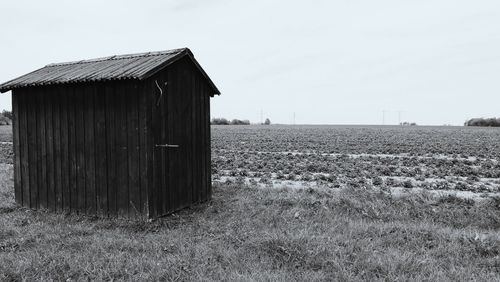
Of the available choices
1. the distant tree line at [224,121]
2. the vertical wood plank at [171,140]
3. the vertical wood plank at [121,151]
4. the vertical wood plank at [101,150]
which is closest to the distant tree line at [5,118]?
the distant tree line at [224,121]

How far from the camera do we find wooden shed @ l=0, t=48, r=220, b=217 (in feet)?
22.2

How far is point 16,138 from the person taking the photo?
331 inches

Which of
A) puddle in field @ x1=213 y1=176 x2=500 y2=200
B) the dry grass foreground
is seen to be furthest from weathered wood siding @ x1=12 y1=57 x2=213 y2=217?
puddle in field @ x1=213 y1=176 x2=500 y2=200

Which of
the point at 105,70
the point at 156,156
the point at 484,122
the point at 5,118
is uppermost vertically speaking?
the point at 5,118

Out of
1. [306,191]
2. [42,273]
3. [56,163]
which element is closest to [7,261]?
[42,273]

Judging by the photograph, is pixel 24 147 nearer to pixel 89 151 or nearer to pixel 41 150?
pixel 41 150

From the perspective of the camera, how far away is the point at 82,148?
736cm

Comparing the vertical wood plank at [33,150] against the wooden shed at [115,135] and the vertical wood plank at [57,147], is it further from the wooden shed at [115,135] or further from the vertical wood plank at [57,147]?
the vertical wood plank at [57,147]

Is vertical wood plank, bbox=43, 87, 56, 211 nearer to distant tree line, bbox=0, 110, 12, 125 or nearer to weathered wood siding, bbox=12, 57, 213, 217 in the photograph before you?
weathered wood siding, bbox=12, 57, 213, 217

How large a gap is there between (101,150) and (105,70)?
158 centimetres

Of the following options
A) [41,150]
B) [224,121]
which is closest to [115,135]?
[41,150]

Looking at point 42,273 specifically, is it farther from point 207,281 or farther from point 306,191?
point 306,191

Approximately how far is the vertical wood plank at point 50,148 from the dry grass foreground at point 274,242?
37 cm

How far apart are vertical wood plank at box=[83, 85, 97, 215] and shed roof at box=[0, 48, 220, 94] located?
1.51 feet
